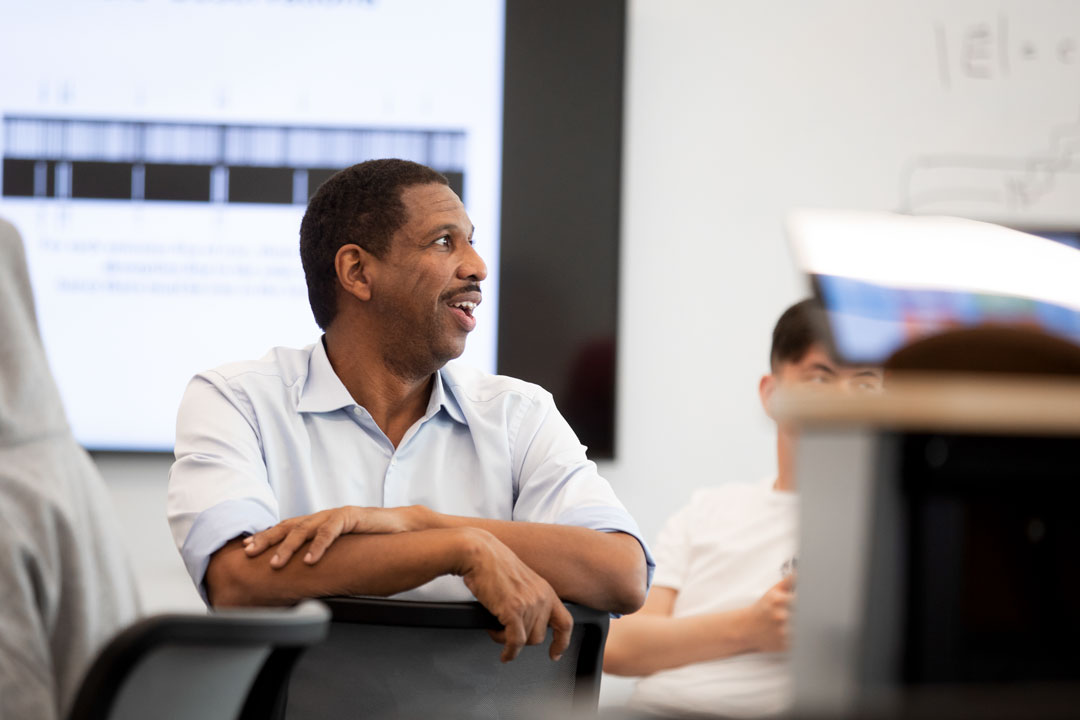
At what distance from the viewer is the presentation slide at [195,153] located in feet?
8.58

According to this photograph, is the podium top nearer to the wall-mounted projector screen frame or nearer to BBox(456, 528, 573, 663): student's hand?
BBox(456, 528, 573, 663): student's hand

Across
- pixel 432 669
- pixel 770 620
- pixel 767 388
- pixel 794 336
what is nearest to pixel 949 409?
pixel 432 669

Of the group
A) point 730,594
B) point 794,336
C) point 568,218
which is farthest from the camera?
point 568,218

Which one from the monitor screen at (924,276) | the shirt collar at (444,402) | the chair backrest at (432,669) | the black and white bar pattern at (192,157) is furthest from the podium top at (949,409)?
the black and white bar pattern at (192,157)

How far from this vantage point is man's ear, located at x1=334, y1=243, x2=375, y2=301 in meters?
1.88

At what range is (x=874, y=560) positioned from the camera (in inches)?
31.9

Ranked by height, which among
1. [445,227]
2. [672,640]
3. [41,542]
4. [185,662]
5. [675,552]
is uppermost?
[445,227]

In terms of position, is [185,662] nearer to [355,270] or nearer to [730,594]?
[355,270]

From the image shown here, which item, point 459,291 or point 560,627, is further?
point 459,291

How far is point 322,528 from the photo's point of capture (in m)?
1.43

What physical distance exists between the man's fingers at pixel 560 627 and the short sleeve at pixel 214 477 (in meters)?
0.44

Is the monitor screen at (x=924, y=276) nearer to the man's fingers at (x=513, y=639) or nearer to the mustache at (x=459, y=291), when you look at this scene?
the man's fingers at (x=513, y=639)

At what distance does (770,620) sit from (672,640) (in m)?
0.18

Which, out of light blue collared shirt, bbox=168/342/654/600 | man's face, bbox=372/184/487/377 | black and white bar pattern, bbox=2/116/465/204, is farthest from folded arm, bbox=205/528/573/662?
black and white bar pattern, bbox=2/116/465/204
